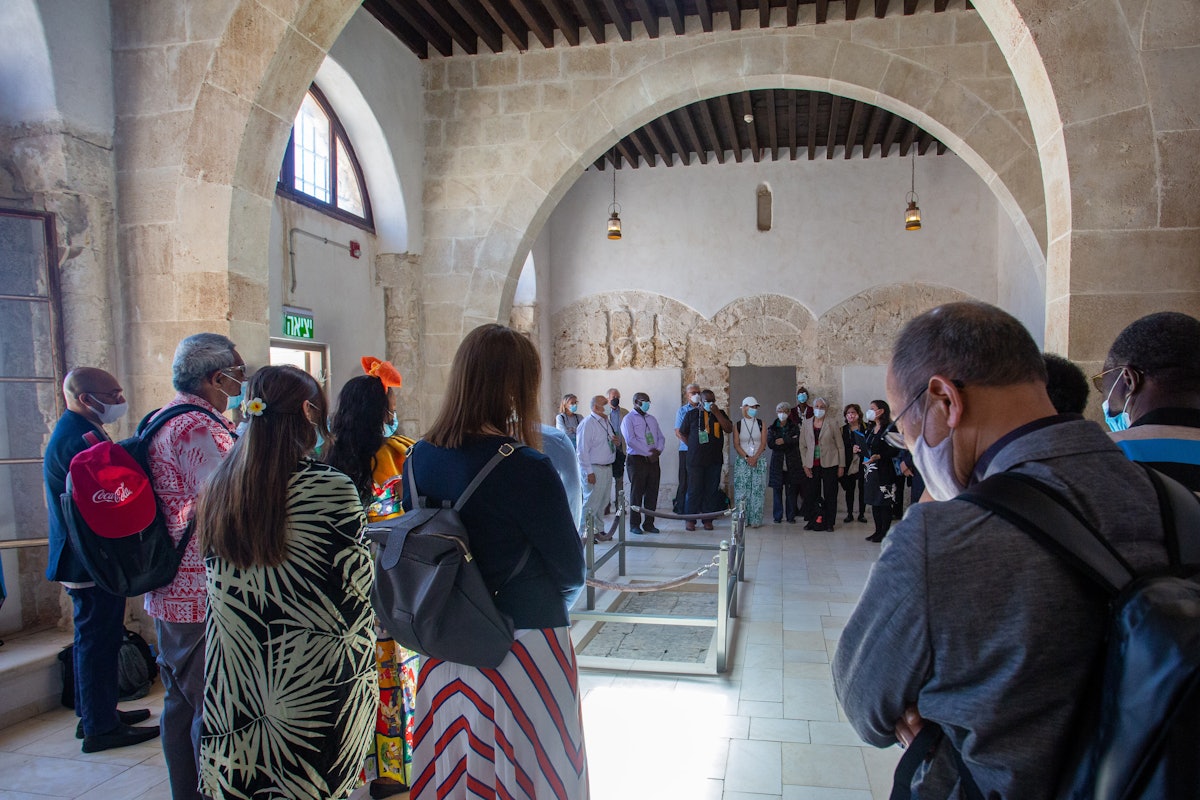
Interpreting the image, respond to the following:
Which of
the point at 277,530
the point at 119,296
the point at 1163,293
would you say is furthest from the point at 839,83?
the point at 277,530

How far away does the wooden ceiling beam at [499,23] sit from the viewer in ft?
21.2

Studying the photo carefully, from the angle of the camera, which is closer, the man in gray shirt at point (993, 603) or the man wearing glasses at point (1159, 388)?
the man in gray shirt at point (993, 603)

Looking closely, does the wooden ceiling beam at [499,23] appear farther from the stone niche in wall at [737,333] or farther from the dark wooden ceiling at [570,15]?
the stone niche in wall at [737,333]

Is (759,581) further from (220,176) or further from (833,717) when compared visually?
(220,176)

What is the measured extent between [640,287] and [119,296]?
317 inches

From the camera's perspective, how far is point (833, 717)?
362 cm

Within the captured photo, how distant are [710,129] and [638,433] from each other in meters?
3.93

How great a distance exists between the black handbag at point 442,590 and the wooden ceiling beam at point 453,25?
6096 mm

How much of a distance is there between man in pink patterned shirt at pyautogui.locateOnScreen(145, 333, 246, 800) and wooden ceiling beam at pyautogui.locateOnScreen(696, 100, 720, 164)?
7.29m

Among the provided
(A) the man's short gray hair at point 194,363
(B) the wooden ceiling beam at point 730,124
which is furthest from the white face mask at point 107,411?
(B) the wooden ceiling beam at point 730,124

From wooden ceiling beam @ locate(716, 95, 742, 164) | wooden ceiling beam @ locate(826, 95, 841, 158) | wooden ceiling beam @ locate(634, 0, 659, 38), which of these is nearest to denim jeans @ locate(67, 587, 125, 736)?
wooden ceiling beam @ locate(634, 0, 659, 38)

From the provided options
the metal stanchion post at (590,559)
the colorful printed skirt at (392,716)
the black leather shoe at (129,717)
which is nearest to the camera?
the colorful printed skirt at (392,716)

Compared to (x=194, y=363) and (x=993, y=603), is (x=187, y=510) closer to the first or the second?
(x=194, y=363)

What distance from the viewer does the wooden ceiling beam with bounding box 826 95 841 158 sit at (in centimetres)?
830
